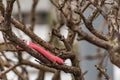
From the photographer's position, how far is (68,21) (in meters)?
1.76

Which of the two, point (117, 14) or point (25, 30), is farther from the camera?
point (25, 30)

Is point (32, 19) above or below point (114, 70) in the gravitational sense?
above

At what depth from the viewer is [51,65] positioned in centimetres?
179

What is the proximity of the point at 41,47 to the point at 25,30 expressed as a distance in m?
0.10

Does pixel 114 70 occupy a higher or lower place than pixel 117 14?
lower

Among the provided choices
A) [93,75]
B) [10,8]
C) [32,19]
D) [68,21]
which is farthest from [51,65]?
[93,75]

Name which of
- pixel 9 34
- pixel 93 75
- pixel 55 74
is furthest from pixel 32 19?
pixel 9 34

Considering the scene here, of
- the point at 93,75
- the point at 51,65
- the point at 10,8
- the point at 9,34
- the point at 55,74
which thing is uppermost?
the point at 10,8

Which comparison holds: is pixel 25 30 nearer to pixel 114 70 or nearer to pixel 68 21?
pixel 68 21

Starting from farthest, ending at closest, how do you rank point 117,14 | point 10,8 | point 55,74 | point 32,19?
point 32,19
point 55,74
point 117,14
point 10,8

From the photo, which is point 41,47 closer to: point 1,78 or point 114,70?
point 1,78

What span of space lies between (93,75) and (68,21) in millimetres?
2505

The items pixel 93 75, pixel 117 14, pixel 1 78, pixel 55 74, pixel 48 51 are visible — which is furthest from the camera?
pixel 93 75

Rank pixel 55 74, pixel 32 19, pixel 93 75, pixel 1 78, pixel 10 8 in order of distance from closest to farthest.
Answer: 1. pixel 10 8
2. pixel 1 78
3. pixel 55 74
4. pixel 32 19
5. pixel 93 75
